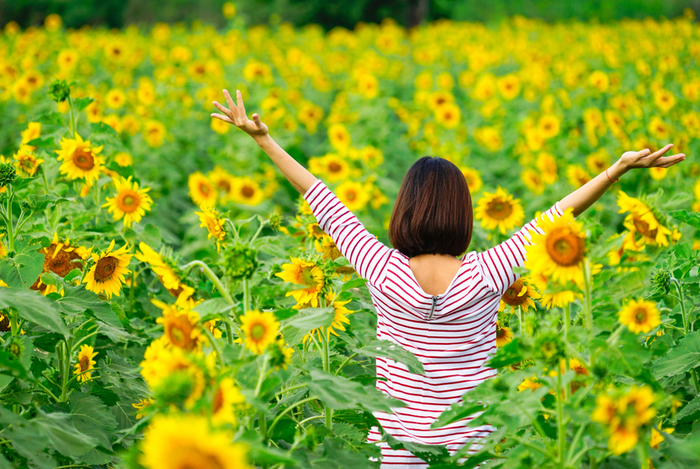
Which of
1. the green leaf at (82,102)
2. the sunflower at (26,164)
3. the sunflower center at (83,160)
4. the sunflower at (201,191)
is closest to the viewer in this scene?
the sunflower at (26,164)

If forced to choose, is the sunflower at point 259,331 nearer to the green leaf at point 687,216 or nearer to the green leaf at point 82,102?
the green leaf at point 687,216

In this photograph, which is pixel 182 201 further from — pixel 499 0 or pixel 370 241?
pixel 499 0

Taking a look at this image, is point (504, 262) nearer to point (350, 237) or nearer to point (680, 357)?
point (350, 237)

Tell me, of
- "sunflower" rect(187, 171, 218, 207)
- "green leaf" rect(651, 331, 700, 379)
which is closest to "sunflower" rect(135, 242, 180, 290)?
"green leaf" rect(651, 331, 700, 379)

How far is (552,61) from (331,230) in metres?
8.61

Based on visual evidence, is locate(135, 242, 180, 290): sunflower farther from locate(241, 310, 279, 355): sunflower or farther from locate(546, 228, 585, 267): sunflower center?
locate(546, 228, 585, 267): sunflower center

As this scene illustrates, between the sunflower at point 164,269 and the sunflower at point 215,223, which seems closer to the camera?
the sunflower at point 164,269

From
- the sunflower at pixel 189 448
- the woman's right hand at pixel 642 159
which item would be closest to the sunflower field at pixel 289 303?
the sunflower at pixel 189 448

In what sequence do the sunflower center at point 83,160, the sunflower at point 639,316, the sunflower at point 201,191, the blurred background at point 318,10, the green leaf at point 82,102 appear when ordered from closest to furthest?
1. the sunflower at point 639,316
2. the sunflower center at point 83,160
3. the green leaf at point 82,102
4. the sunflower at point 201,191
5. the blurred background at point 318,10

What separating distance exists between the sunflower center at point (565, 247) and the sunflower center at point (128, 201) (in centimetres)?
178

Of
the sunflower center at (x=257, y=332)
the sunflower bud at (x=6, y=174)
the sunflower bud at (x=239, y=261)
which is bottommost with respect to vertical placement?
the sunflower center at (x=257, y=332)

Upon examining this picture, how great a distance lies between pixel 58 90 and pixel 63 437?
1.96 m

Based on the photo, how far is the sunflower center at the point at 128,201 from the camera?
2684 millimetres

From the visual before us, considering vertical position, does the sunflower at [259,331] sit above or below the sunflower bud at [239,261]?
below
